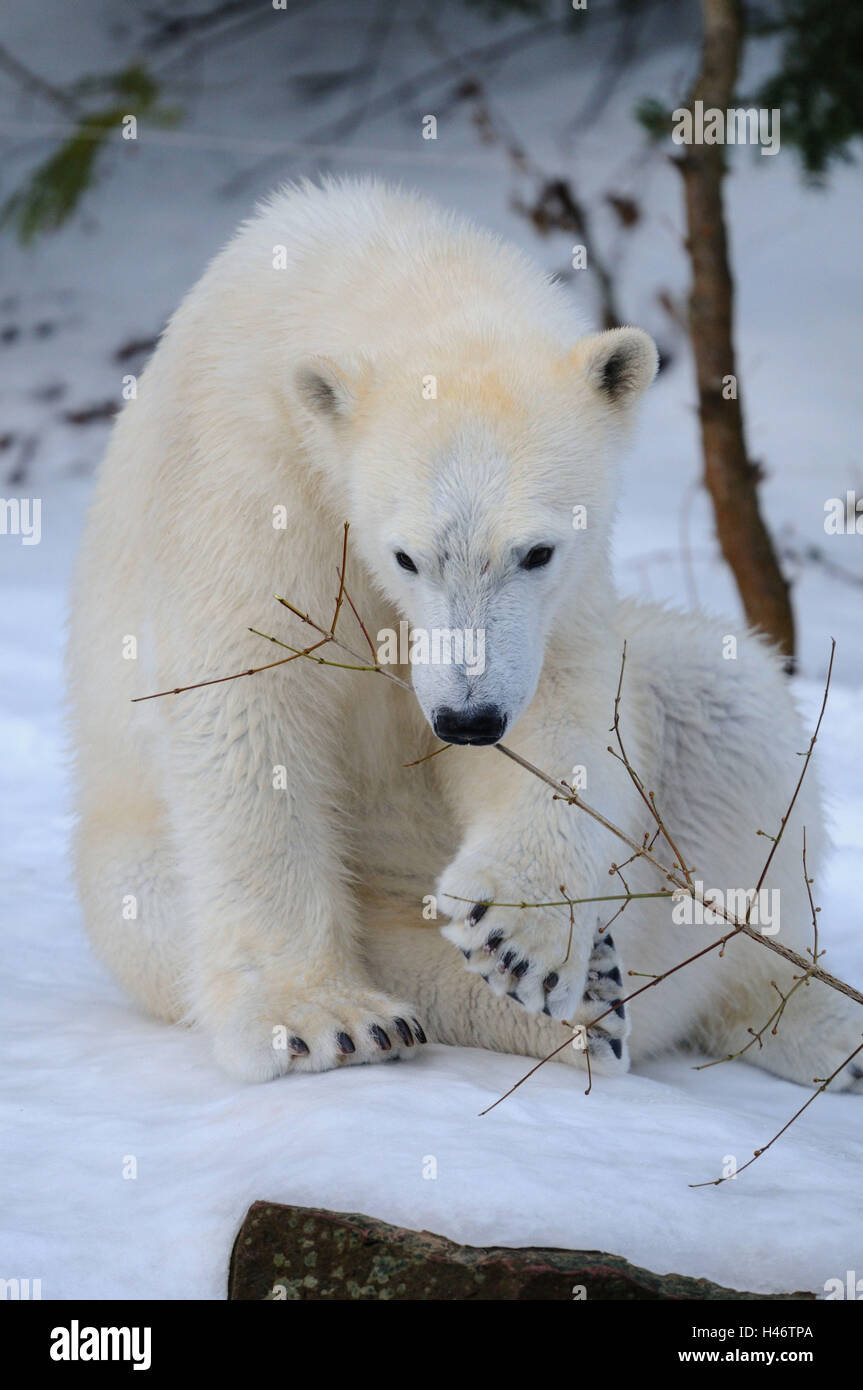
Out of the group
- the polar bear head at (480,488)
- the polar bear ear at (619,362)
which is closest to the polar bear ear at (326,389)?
the polar bear head at (480,488)

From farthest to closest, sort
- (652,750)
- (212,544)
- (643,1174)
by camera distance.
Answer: (652,750), (212,544), (643,1174)

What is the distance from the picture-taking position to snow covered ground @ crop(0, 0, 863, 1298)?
248cm

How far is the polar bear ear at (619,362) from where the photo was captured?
2.95 metres

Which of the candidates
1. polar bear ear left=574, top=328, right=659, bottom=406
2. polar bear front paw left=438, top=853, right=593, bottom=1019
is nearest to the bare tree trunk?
polar bear ear left=574, top=328, right=659, bottom=406

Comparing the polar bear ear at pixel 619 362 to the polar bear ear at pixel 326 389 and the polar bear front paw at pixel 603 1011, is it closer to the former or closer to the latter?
the polar bear ear at pixel 326 389

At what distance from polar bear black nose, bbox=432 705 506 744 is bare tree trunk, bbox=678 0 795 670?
→ 4.30m

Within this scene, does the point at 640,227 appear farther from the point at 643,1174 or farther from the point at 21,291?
the point at 643,1174

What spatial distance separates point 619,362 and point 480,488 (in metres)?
0.50

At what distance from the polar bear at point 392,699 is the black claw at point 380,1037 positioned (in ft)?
0.05

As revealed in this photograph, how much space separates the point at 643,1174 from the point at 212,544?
4.80ft

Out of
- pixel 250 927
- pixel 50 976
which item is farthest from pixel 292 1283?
pixel 50 976

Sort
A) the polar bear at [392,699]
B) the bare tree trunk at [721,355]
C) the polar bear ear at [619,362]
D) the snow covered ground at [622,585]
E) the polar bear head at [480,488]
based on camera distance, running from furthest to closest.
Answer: the bare tree trunk at [721,355], the polar bear ear at [619,362], the polar bear at [392,699], the polar bear head at [480,488], the snow covered ground at [622,585]

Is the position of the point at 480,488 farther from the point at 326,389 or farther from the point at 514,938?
the point at 514,938

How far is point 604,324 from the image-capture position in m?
10.2
